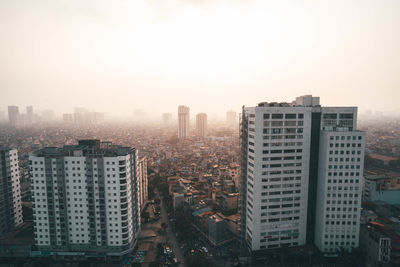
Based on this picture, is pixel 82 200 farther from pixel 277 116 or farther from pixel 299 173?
pixel 299 173

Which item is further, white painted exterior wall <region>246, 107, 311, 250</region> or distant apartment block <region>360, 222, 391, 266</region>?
white painted exterior wall <region>246, 107, 311, 250</region>

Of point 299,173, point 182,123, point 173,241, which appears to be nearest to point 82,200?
point 173,241

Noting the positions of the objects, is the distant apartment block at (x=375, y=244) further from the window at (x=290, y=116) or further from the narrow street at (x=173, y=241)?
the narrow street at (x=173, y=241)

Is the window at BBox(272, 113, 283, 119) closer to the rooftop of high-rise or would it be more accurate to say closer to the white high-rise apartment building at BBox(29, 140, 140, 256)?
the white high-rise apartment building at BBox(29, 140, 140, 256)

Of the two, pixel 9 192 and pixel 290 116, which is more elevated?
pixel 290 116

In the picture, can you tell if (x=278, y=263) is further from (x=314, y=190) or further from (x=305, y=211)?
(x=314, y=190)

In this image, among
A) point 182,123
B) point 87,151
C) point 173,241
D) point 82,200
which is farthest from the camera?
point 182,123

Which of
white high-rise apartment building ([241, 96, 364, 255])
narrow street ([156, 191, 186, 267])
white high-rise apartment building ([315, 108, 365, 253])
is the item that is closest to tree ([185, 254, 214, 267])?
narrow street ([156, 191, 186, 267])
